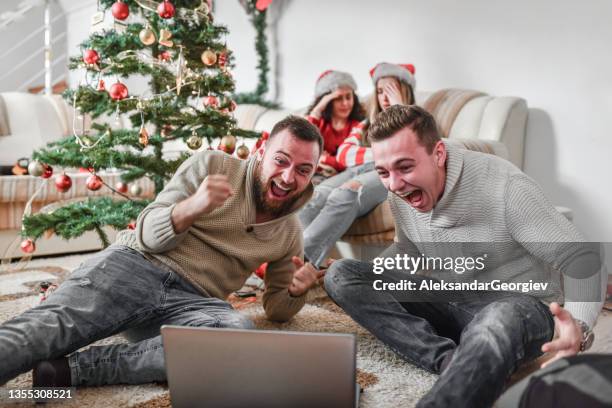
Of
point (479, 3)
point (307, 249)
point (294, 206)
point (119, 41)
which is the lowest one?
point (307, 249)

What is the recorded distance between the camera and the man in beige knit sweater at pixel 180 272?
4.35 ft

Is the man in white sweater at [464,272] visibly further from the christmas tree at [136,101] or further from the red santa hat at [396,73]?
the red santa hat at [396,73]

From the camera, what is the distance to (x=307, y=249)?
2.33 m

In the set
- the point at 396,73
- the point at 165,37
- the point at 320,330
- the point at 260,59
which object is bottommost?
the point at 320,330

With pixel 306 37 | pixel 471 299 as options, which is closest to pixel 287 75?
pixel 306 37

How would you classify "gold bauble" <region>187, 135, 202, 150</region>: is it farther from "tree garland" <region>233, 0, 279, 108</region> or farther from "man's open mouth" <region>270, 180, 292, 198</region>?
"tree garland" <region>233, 0, 279, 108</region>

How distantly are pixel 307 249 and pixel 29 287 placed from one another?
3.86ft

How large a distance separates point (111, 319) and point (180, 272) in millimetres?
226

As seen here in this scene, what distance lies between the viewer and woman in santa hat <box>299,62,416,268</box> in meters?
2.35

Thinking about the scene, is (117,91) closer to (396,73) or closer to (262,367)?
(262,367)

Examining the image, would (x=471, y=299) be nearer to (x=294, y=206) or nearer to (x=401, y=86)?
(x=294, y=206)

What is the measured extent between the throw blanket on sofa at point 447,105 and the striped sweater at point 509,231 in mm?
1340

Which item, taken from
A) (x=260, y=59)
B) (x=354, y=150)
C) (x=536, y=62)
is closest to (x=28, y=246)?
(x=354, y=150)

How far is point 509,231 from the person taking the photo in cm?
137
